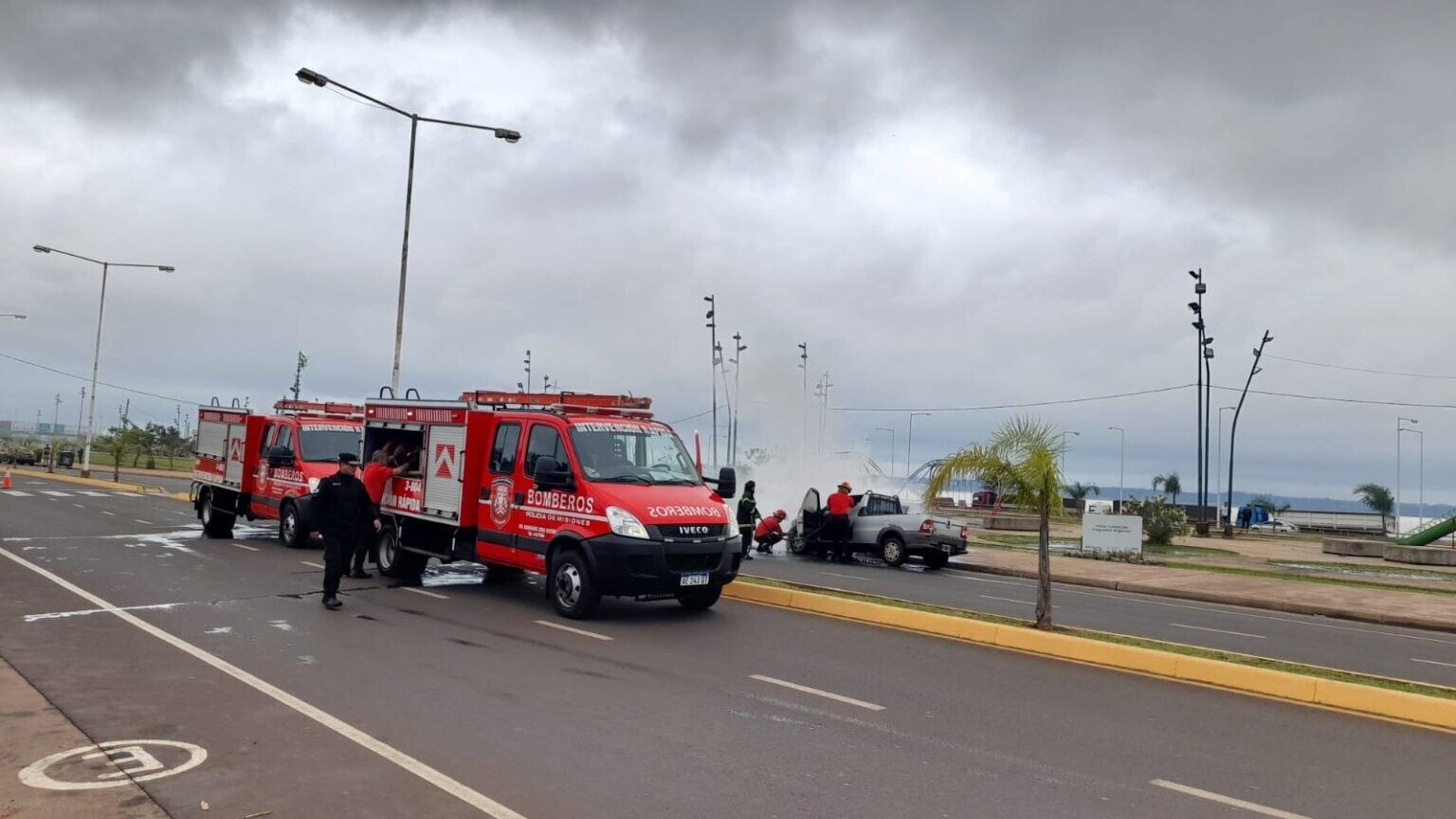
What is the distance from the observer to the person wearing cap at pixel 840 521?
23.2m

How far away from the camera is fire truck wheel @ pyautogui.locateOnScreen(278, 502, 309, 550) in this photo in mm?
18483

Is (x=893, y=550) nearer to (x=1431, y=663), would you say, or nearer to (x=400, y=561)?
(x=1431, y=663)

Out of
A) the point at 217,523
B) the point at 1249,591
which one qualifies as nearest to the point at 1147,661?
the point at 1249,591

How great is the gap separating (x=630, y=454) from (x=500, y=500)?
6.15 feet

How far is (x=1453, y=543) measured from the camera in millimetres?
40594

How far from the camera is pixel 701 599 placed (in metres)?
12.7

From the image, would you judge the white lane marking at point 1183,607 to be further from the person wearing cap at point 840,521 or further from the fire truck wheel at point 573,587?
the fire truck wheel at point 573,587

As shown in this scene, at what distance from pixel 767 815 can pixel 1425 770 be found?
15.5ft

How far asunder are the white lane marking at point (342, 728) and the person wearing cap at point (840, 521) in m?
15.2

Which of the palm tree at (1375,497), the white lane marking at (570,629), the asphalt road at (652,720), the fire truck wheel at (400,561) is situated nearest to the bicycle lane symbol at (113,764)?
the asphalt road at (652,720)

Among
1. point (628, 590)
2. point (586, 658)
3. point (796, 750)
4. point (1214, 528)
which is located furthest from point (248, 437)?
point (1214, 528)

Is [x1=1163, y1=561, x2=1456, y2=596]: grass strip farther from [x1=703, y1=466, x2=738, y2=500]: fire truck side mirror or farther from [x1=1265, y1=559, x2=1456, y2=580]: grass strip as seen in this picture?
[x1=703, y1=466, x2=738, y2=500]: fire truck side mirror

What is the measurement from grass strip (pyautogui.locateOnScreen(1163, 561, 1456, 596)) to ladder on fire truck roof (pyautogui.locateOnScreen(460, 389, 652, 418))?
1680 centimetres

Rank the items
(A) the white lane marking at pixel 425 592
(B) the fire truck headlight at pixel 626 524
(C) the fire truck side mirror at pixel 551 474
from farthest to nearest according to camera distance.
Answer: (A) the white lane marking at pixel 425 592 → (C) the fire truck side mirror at pixel 551 474 → (B) the fire truck headlight at pixel 626 524
